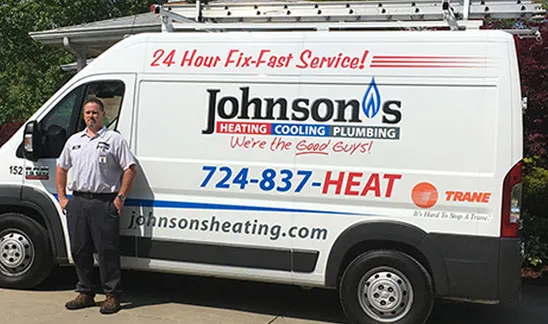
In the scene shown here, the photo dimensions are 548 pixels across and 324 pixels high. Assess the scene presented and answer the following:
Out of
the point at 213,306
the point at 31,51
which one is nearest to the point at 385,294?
the point at 213,306

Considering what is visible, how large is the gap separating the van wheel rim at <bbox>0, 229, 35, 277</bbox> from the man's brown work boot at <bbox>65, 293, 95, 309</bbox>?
2.26 ft

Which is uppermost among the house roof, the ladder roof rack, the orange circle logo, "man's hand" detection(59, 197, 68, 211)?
the house roof

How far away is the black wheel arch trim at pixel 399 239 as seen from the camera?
4930 millimetres

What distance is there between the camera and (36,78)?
16609 millimetres

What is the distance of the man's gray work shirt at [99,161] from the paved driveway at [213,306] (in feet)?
3.74

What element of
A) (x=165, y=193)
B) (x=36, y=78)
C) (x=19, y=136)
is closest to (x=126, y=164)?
(x=165, y=193)

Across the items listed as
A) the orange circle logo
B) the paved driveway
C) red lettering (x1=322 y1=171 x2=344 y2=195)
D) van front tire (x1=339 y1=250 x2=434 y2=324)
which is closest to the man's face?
the paved driveway

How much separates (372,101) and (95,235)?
8.72ft

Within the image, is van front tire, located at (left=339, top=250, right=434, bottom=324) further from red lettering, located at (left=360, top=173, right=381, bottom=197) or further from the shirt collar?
the shirt collar

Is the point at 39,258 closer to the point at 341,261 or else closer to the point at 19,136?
the point at 19,136

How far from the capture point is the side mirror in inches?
228

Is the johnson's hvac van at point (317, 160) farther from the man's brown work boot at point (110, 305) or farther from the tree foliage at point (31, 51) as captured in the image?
the tree foliage at point (31, 51)

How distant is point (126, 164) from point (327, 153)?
1.75m

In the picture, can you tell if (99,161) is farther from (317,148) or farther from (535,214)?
(535,214)
